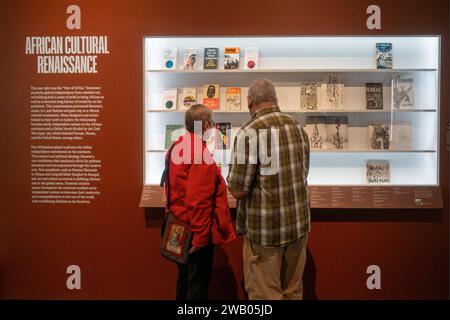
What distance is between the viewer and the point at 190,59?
363 centimetres

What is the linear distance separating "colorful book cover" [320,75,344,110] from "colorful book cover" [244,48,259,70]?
0.62 meters

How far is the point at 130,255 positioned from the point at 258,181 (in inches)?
63.0

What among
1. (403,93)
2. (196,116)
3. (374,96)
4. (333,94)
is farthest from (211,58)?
(403,93)

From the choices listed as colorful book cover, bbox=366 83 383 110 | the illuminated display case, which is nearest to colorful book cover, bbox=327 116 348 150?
the illuminated display case

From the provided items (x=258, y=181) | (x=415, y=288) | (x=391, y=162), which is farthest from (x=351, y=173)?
(x=258, y=181)

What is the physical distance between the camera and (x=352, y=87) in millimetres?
3684

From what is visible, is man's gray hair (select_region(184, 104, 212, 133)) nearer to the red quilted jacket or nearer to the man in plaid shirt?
the red quilted jacket

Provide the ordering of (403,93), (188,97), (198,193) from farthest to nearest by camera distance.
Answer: (188,97)
(403,93)
(198,193)

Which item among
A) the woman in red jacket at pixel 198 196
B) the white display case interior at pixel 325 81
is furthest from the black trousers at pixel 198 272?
the white display case interior at pixel 325 81

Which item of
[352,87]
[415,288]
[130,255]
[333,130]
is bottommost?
[415,288]

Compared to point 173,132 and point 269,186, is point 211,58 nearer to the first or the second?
point 173,132

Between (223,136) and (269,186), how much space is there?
4.35 feet

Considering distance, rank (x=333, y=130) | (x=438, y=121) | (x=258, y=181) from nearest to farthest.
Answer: (x=258, y=181) < (x=438, y=121) < (x=333, y=130)

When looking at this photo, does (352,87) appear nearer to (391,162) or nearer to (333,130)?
(333,130)
